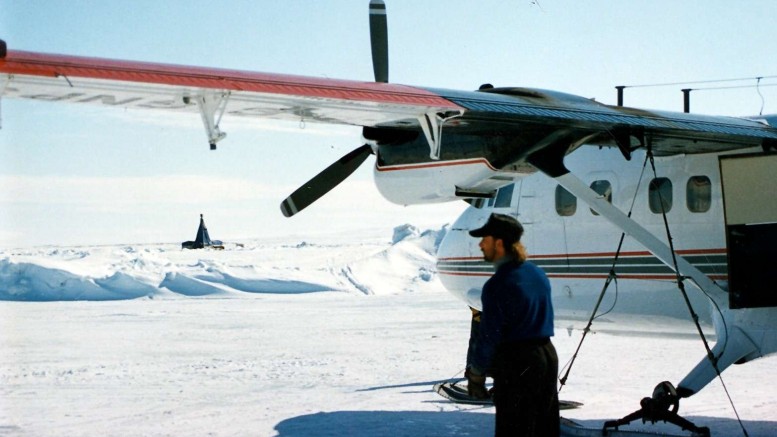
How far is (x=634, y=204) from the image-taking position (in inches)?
411

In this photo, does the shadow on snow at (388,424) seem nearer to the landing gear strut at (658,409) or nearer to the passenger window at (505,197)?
the landing gear strut at (658,409)

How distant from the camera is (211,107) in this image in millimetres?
7094

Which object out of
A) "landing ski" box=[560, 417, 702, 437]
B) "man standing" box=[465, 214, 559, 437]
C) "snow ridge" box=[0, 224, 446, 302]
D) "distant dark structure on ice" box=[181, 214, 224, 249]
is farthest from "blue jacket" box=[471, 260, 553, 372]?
"distant dark structure on ice" box=[181, 214, 224, 249]

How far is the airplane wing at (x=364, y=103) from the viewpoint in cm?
646

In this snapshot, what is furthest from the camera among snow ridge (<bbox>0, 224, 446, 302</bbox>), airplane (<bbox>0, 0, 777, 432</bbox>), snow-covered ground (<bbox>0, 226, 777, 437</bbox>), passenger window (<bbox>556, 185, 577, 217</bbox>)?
snow ridge (<bbox>0, 224, 446, 302</bbox>)

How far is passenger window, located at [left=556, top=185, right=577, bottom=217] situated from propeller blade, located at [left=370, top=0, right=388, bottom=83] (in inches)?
99.0

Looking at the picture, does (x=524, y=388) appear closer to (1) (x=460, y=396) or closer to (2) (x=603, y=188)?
(2) (x=603, y=188)

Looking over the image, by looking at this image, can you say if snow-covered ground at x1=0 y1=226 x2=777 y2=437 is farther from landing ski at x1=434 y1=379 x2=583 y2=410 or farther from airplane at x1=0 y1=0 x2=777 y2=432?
airplane at x1=0 y1=0 x2=777 y2=432

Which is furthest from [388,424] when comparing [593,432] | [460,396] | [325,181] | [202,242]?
[202,242]

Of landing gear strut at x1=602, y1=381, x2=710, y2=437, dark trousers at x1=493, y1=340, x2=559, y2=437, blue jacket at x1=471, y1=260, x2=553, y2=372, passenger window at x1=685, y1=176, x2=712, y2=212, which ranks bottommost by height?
landing gear strut at x1=602, y1=381, x2=710, y2=437

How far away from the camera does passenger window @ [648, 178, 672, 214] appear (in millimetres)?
10109

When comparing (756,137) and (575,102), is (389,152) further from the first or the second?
(756,137)

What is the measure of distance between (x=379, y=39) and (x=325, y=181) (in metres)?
2.05

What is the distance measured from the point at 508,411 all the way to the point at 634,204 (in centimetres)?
486
